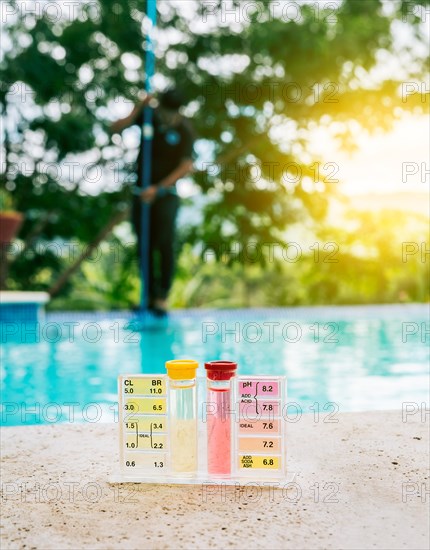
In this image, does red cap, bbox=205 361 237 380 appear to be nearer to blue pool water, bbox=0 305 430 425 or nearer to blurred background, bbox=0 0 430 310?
blue pool water, bbox=0 305 430 425

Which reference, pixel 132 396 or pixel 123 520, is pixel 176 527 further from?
pixel 132 396

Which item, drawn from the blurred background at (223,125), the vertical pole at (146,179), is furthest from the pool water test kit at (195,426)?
the blurred background at (223,125)

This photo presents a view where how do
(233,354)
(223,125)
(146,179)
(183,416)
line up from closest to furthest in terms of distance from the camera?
(183,416), (233,354), (146,179), (223,125)

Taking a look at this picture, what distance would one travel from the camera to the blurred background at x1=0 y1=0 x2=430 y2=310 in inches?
288

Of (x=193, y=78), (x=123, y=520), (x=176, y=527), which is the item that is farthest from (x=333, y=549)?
(x=193, y=78)

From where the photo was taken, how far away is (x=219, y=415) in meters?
1.56

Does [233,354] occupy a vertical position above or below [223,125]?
below

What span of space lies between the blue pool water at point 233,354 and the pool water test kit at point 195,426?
0.85 meters

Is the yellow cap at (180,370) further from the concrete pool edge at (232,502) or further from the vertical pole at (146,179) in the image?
the vertical pole at (146,179)

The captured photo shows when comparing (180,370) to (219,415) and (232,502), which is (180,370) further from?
(232,502)

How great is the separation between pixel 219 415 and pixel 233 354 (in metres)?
2.50

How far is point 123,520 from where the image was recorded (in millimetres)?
1360

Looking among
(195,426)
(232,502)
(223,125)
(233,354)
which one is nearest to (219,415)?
(195,426)

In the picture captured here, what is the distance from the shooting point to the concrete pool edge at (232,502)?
1.26 m
